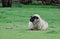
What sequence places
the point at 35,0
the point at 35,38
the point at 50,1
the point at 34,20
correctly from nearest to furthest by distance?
the point at 35,38, the point at 34,20, the point at 50,1, the point at 35,0

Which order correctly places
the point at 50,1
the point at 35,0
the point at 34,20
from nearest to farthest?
the point at 34,20
the point at 50,1
the point at 35,0

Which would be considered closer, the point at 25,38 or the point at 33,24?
the point at 25,38

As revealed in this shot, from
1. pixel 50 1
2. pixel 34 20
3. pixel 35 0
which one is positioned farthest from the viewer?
pixel 35 0

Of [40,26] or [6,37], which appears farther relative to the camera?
[40,26]

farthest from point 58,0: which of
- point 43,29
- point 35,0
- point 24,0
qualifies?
point 43,29

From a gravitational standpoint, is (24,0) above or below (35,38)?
below

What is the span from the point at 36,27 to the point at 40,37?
82.0 inches

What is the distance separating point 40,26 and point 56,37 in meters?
2.08

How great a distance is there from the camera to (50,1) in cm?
4225

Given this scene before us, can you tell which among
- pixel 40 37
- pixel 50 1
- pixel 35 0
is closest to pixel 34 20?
pixel 40 37

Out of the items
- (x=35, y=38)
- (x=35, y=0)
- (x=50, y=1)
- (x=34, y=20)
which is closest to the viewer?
(x=35, y=38)

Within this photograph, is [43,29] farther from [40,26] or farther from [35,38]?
[35,38]

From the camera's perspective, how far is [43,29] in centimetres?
1075

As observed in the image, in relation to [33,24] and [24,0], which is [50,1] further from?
[33,24]
